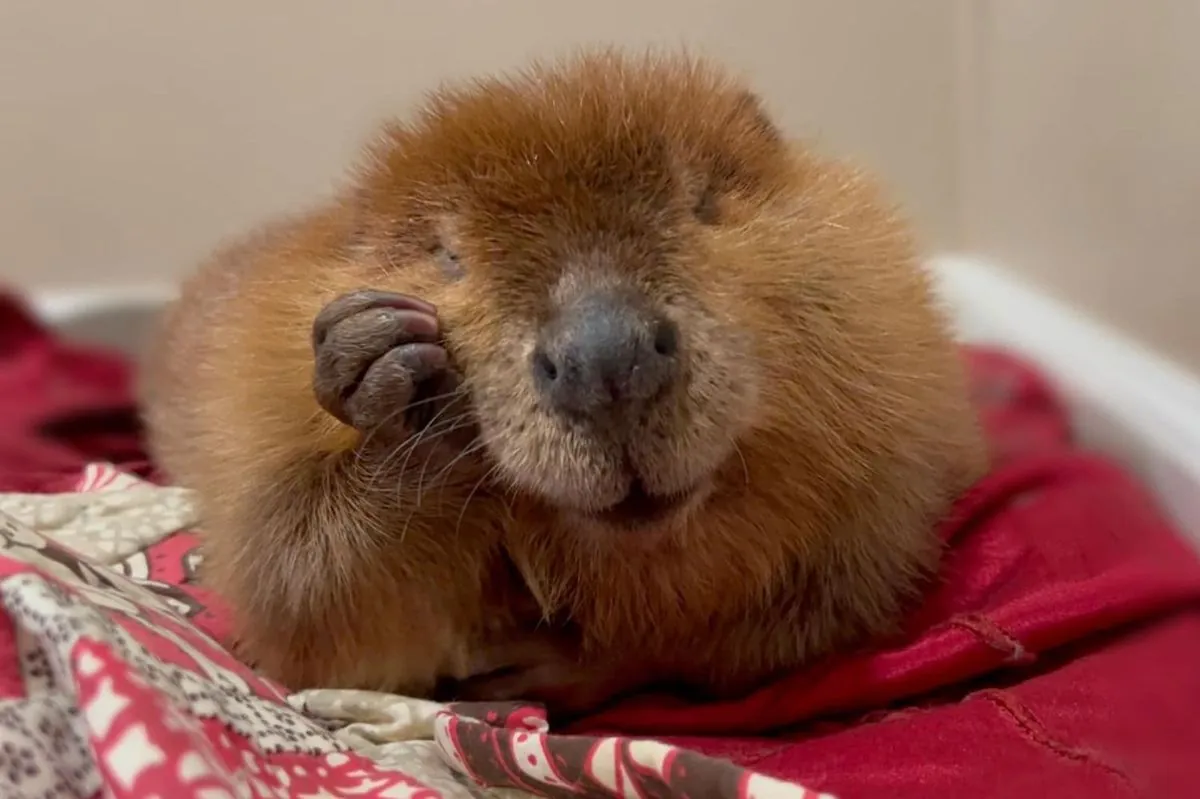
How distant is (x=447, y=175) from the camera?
35.1 inches

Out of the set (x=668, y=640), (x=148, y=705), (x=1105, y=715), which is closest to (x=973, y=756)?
(x=1105, y=715)

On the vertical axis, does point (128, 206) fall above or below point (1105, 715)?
above

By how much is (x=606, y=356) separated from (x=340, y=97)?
4.41 ft

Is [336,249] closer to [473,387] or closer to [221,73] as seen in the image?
[473,387]

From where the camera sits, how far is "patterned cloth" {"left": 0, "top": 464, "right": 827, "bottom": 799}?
2.15 feet

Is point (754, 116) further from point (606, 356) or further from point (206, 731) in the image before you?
point (206, 731)

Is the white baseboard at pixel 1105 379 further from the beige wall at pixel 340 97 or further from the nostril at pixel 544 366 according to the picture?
the nostril at pixel 544 366

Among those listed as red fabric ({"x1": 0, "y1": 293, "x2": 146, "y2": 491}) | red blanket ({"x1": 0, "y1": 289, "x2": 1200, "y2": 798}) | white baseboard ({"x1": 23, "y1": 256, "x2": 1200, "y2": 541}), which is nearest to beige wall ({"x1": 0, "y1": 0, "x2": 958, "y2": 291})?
white baseboard ({"x1": 23, "y1": 256, "x2": 1200, "y2": 541})

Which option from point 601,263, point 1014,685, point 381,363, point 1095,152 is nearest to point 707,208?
point 601,263

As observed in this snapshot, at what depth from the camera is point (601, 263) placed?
797 millimetres

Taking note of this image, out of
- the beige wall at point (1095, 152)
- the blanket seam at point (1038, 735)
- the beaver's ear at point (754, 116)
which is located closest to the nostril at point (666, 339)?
the beaver's ear at point (754, 116)

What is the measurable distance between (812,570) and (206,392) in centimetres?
52

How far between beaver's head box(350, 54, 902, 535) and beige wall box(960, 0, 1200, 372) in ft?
1.70

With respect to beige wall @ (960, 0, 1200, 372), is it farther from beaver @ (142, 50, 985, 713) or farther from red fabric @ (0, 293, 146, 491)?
red fabric @ (0, 293, 146, 491)
